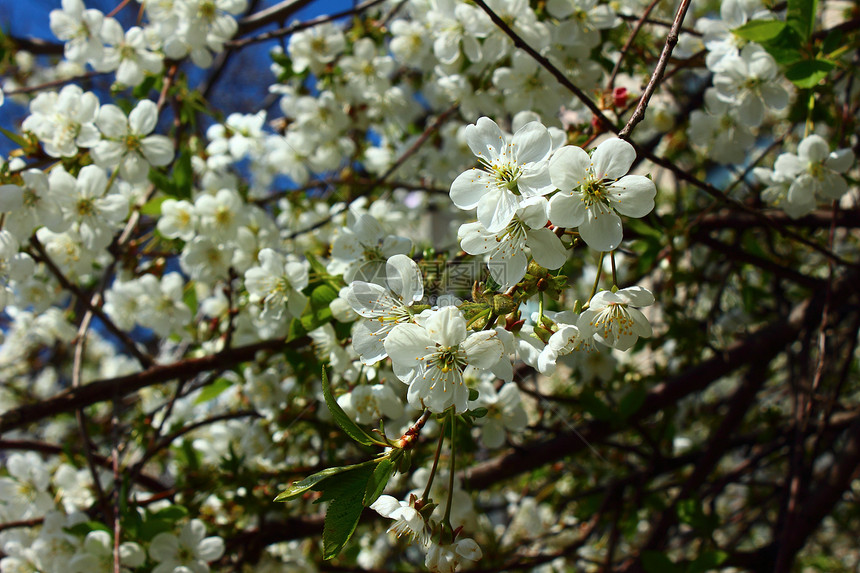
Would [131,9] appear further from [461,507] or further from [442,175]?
[461,507]

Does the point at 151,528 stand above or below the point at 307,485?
below

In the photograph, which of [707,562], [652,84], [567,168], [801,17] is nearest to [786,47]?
[801,17]

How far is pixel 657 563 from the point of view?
188 centimetres

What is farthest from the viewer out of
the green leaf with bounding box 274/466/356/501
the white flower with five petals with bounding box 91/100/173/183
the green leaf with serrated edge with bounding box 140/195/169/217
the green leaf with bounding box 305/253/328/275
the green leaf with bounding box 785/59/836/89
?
the green leaf with serrated edge with bounding box 140/195/169/217

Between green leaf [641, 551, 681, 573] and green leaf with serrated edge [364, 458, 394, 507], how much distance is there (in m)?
1.31

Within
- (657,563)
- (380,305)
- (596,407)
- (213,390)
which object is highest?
(380,305)

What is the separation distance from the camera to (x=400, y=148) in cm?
310

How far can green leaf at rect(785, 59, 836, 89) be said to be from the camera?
1.54 metres

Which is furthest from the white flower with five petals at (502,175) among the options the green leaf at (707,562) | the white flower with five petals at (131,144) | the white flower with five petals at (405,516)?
the green leaf at (707,562)

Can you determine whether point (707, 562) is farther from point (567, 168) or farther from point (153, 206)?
point (153, 206)

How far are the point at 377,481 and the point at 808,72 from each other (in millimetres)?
1532

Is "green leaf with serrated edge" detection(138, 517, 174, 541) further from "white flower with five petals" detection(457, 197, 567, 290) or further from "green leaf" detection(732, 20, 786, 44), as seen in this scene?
"green leaf" detection(732, 20, 786, 44)

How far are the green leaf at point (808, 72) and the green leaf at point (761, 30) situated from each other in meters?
0.11

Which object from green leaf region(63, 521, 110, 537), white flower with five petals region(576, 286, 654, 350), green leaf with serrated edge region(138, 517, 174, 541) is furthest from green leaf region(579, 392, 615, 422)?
green leaf region(63, 521, 110, 537)
